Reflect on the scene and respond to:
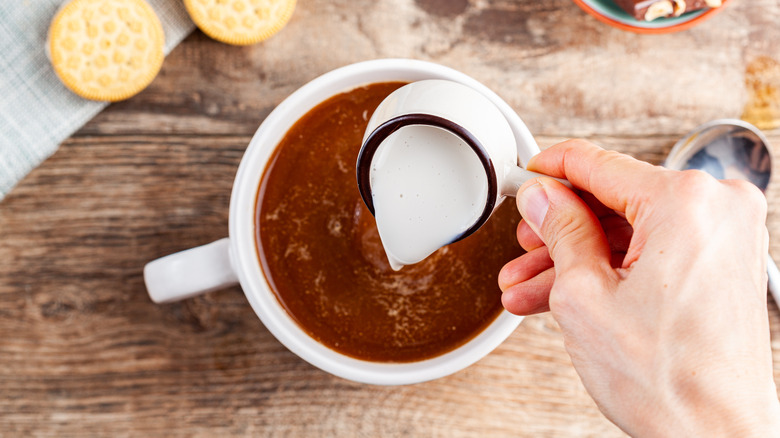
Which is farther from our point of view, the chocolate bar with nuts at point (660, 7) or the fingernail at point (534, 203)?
the chocolate bar with nuts at point (660, 7)

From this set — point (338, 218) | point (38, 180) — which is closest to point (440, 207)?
point (338, 218)

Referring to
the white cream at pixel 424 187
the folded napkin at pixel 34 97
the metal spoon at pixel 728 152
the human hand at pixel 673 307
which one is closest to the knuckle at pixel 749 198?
the human hand at pixel 673 307

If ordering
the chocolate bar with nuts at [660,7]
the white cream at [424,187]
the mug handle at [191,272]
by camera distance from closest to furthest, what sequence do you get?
the white cream at [424,187], the mug handle at [191,272], the chocolate bar with nuts at [660,7]

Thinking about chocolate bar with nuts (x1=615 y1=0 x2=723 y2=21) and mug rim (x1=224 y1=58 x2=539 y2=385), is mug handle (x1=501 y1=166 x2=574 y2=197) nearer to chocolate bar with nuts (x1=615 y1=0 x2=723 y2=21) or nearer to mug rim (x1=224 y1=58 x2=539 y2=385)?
mug rim (x1=224 y1=58 x2=539 y2=385)

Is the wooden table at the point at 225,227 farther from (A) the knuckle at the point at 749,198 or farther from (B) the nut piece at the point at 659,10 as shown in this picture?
(A) the knuckle at the point at 749,198

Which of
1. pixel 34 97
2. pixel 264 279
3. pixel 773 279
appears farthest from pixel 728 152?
pixel 34 97

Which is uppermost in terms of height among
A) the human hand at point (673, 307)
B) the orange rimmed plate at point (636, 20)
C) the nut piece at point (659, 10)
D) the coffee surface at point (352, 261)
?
the nut piece at point (659, 10)

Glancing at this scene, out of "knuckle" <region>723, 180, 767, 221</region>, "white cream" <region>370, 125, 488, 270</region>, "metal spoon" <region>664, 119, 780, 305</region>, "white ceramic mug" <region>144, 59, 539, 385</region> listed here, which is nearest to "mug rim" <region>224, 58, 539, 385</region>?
"white ceramic mug" <region>144, 59, 539, 385</region>
